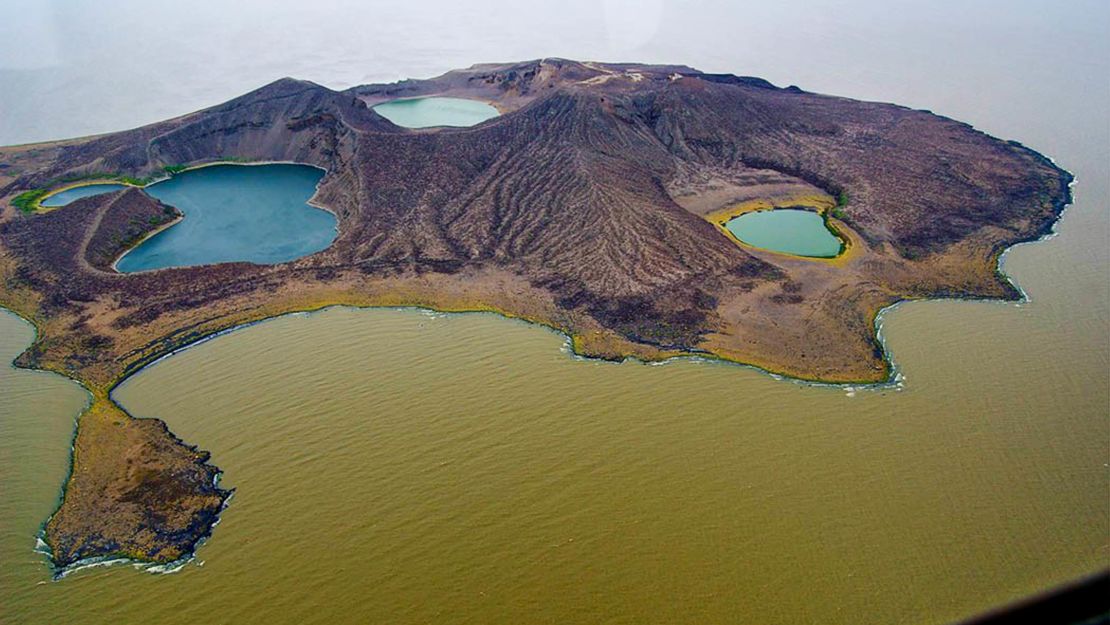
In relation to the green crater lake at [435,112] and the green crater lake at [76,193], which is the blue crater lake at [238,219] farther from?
the green crater lake at [435,112]

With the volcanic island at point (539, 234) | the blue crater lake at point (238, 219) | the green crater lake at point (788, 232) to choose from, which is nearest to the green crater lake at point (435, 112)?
the volcanic island at point (539, 234)

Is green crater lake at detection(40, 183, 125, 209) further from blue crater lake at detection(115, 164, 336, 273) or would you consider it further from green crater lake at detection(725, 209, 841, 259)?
green crater lake at detection(725, 209, 841, 259)

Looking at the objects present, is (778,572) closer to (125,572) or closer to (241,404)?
(125,572)

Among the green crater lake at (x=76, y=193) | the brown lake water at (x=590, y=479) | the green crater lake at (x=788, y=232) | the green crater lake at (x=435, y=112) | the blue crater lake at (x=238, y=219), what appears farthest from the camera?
the green crater lake at (x=435, y=112)

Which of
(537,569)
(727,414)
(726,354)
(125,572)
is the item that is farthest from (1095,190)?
(125,572)

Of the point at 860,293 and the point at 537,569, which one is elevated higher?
the point at 860,293

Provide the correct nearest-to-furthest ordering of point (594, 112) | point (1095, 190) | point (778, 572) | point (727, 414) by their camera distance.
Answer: point (778, 572)
point (727, 414)
point (1095, 190)
point (594, 112)
